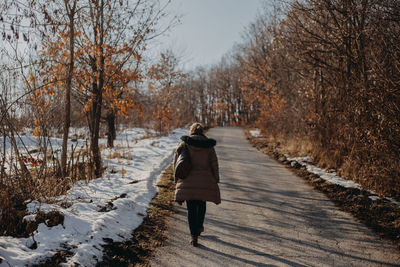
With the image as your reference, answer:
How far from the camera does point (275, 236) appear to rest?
4.78 m

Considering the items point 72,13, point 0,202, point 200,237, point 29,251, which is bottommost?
point 200,237

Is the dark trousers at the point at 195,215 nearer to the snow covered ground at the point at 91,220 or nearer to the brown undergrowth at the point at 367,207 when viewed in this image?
the snow covered ground at the point at 91,220

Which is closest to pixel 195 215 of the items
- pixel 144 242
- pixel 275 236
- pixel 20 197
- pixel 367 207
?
pixel 144 242

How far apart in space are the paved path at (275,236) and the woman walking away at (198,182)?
42cm

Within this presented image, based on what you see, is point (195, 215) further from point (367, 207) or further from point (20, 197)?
point (367, 207)

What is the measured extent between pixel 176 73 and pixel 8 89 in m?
17.8

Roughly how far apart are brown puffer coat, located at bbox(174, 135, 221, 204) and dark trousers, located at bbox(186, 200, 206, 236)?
0.18 metres

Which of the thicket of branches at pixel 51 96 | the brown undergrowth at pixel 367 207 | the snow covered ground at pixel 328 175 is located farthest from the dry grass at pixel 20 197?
the snow covered ground at pixel 328 175

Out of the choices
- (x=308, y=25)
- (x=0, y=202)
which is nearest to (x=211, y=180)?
(x=0, y=202)

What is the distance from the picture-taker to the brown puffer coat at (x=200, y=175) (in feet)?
15.1

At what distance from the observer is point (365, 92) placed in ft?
22.5

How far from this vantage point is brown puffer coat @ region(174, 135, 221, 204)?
459 centimetres

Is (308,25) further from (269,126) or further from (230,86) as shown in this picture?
(230,86)

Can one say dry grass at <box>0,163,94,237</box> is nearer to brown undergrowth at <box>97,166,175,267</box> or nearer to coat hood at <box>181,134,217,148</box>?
brown undergrowth at <box>97,166,175,267</box>
